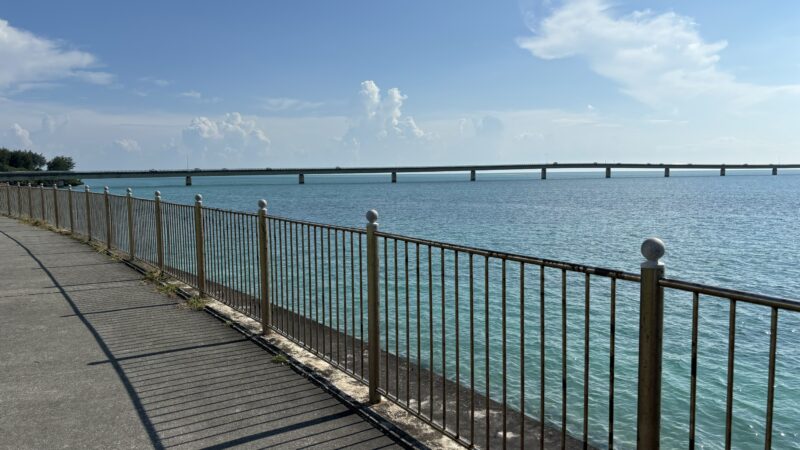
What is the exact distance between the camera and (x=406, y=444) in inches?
161

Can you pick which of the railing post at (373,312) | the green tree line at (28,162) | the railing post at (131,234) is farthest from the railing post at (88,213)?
the green tree line at (28,162)

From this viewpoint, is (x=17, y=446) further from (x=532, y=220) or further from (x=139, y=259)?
(x=532, y=220)

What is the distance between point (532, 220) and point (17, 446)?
4916cm

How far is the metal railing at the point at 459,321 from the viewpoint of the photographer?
2.85 metres

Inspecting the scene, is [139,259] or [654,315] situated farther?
[139,259]

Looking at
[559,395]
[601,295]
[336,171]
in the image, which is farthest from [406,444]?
[336,171]

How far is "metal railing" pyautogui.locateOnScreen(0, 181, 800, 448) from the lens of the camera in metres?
2.85

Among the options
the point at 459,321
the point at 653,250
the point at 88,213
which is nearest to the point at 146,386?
the point at 653,250

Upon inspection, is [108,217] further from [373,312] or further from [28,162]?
[28,162]

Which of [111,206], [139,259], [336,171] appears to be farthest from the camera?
[336,171]

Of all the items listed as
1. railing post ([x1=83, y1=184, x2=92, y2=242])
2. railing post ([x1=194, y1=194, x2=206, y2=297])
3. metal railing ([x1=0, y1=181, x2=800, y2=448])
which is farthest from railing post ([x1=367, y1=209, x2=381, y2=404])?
railing post ([x1=83, y1=184, x2=92, y2=242])

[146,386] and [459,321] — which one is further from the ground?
[146,386]

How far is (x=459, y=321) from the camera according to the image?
519 inches

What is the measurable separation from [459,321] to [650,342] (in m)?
10.5
